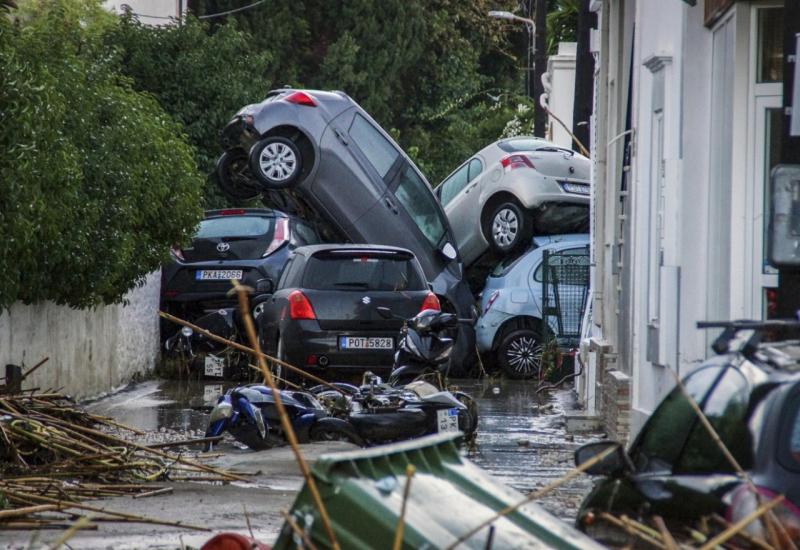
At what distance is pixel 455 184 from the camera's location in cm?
2423

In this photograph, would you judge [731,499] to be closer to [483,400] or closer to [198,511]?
[198,511]

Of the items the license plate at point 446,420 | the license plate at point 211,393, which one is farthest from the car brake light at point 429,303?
the license plate at point 446,420

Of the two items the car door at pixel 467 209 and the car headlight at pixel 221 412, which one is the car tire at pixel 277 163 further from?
the car headlight at pixel 221 412

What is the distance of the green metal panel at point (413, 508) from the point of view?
13.7ft

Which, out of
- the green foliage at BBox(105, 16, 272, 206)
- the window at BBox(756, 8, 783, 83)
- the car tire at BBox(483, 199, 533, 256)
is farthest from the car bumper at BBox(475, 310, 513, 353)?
the window at BBox(756, 8, 783, 83)

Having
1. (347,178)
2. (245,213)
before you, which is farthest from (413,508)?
(245,213)

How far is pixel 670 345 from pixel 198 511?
392cm

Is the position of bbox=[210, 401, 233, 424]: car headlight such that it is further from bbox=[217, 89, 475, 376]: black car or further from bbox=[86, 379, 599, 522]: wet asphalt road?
bbox=[217, 89, 475, 376]: black car

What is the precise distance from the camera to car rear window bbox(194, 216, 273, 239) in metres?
20.8

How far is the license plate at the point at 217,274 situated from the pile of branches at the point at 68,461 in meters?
9.42

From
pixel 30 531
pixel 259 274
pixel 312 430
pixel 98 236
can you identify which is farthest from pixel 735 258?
pixel 259 274

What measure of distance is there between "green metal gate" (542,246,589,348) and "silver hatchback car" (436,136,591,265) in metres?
1.88

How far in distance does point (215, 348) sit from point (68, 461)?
33.4 ft

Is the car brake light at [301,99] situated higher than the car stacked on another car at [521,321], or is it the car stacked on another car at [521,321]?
the car brake light at [301,99]
